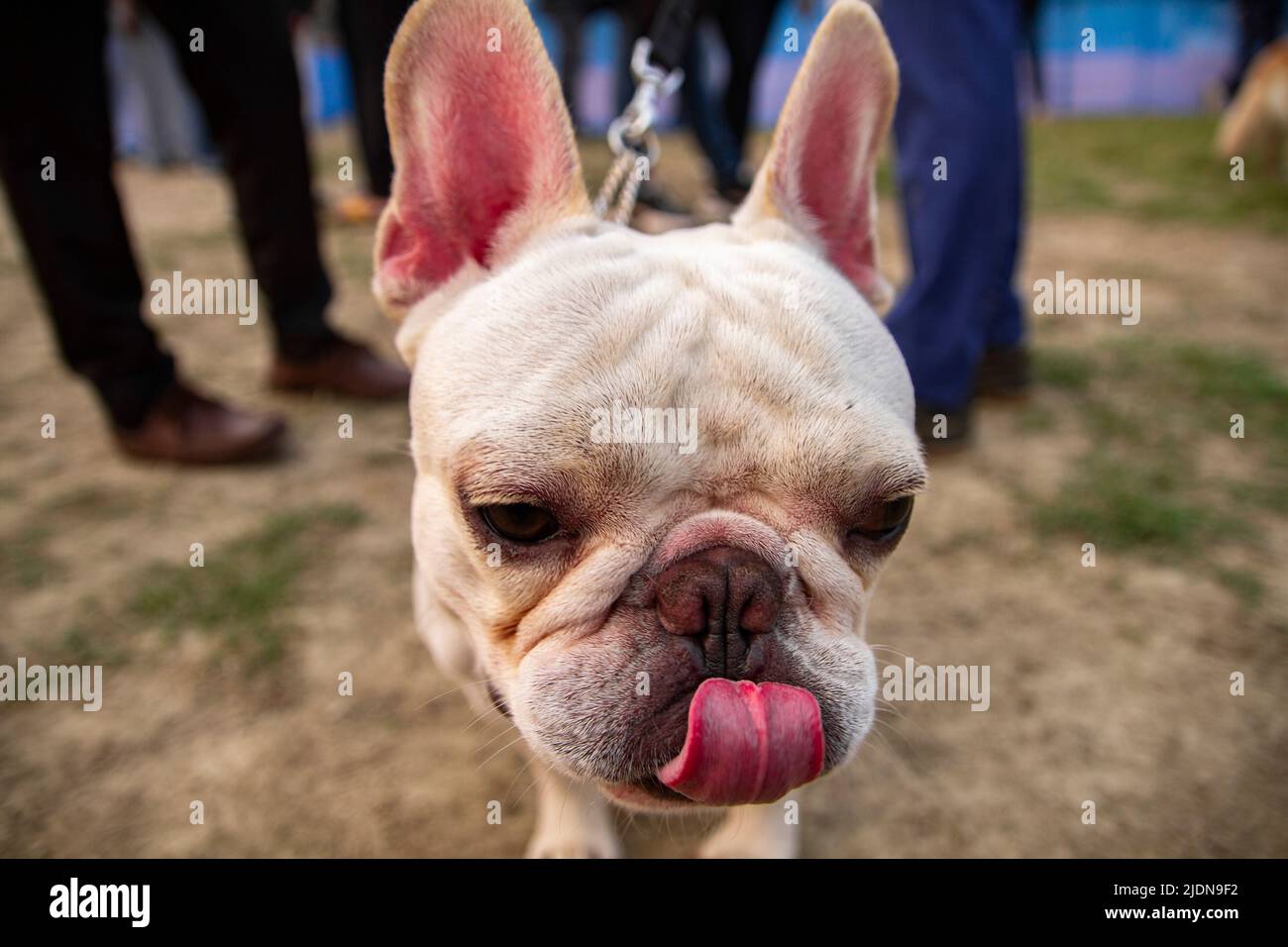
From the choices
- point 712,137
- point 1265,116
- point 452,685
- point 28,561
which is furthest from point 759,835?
point 1265,116

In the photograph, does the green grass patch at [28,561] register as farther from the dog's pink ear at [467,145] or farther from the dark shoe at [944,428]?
the dark shoe at [944,428]

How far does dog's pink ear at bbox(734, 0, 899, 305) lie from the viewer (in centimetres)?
155

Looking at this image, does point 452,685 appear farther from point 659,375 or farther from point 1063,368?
point 1063,368

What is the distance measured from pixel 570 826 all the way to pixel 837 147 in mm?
1556

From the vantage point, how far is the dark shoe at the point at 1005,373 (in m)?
3.82

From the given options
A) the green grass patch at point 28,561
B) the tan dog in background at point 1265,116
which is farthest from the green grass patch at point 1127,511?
the tan dog in background at point 1265,116

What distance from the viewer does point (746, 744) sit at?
1.11m

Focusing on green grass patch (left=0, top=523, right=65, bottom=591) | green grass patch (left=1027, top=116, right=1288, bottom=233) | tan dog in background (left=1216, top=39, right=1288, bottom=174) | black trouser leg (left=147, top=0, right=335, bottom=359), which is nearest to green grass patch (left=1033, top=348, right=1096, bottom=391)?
black trouser leg (left=147, top=0, right=335, bottom=359)

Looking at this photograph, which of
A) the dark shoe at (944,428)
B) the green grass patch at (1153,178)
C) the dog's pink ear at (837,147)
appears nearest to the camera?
the dog's pink ear at (837,147)

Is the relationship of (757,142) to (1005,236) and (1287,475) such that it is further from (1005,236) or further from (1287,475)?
(1287,475)

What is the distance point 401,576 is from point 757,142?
9504mm

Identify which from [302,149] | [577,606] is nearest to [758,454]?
[577,606]

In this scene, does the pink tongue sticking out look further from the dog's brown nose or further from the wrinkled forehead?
the wrinkled forehead

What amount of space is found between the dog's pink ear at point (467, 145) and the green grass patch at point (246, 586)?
1313mm
